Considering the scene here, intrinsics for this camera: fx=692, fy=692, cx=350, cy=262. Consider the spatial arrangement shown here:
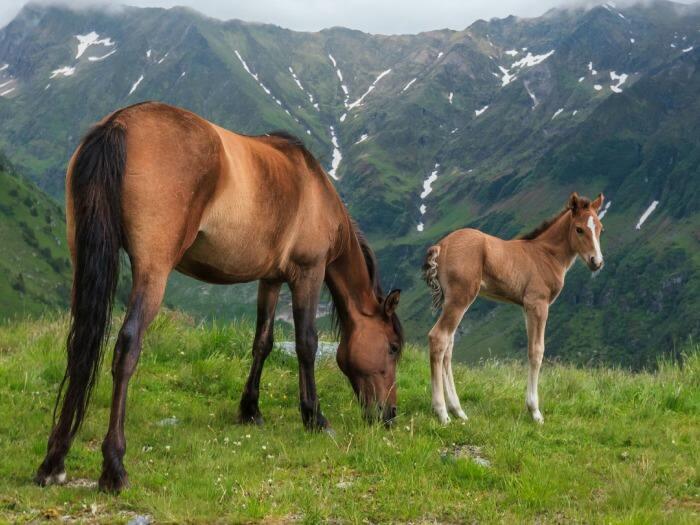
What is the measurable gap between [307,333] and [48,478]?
143 inches

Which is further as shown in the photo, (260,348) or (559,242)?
(559,242)

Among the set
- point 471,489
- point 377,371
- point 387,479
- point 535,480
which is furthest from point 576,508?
point 377,371

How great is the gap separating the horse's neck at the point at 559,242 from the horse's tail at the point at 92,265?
7.32m

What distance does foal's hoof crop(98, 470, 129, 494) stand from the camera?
21.3 ft

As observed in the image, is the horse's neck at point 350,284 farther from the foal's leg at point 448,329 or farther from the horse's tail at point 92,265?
the horse's tail at point 92,265

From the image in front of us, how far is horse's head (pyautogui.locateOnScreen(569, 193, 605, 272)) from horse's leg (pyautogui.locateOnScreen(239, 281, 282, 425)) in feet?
16.1

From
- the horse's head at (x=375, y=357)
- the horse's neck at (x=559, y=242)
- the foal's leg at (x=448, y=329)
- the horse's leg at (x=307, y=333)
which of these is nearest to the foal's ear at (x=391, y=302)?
the horse's head at (x=375, y=357)

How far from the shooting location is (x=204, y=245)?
772 cm

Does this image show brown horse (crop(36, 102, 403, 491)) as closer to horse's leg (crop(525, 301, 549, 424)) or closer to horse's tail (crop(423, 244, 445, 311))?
horse's tail (crop(423, 244, 445, 311))

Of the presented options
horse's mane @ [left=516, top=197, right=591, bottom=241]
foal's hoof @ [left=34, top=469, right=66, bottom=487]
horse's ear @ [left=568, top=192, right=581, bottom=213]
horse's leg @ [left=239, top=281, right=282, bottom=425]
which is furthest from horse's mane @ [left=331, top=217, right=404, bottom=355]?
foal's hoof @ [left=34, top=469, right=66, bottom=487]

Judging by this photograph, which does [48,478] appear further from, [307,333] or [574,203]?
[574,203]

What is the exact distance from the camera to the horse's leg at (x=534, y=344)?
1029cm

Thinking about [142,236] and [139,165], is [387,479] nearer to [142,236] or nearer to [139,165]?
[142,236]

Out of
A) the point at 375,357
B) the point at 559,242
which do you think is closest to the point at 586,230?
the point at 559,242
